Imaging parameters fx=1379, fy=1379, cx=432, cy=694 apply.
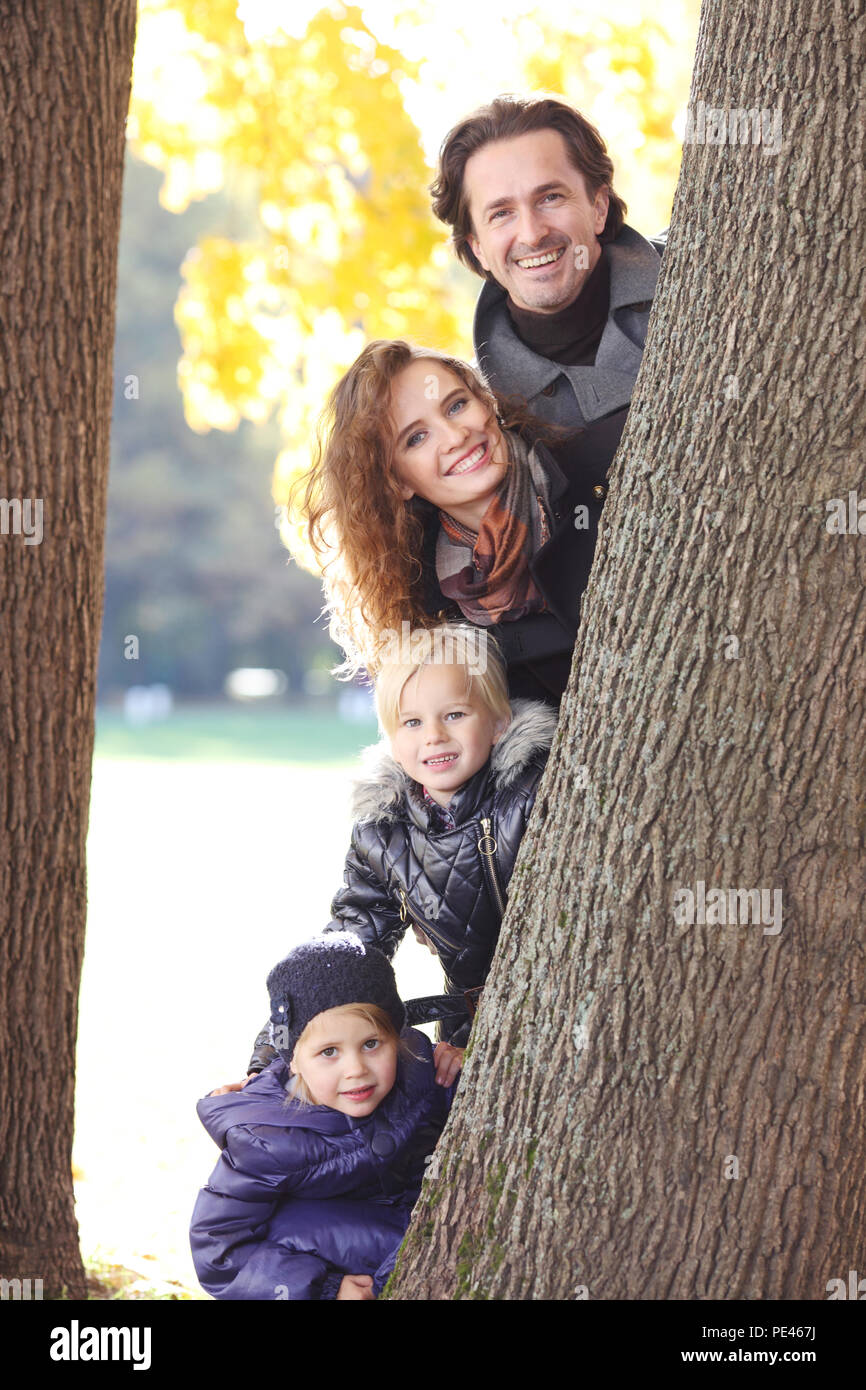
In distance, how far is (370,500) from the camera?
2838mm

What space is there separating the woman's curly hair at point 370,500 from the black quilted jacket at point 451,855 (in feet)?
1.03

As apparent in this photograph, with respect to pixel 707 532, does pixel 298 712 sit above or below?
below

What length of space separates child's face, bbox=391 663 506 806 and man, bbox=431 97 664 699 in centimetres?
20

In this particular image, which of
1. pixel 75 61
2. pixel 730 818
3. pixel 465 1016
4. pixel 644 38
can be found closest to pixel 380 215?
pixel 644 38

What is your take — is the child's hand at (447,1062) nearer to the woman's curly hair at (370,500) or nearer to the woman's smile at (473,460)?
the woman's curly hair at (370,500)

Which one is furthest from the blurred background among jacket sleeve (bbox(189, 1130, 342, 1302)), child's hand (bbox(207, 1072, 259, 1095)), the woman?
jacket sleeve (bbox(189, 1130, 342, 1302))

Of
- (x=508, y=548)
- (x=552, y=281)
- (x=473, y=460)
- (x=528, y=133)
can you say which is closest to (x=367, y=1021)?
(x=508, y=548)

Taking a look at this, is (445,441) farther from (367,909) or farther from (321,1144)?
(321,1144)

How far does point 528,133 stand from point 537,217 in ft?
0.64

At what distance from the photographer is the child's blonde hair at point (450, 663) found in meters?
2.67

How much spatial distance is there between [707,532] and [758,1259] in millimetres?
1048

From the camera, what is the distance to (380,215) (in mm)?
6770

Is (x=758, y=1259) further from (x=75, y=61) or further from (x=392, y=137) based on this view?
(x=392, y=137)
